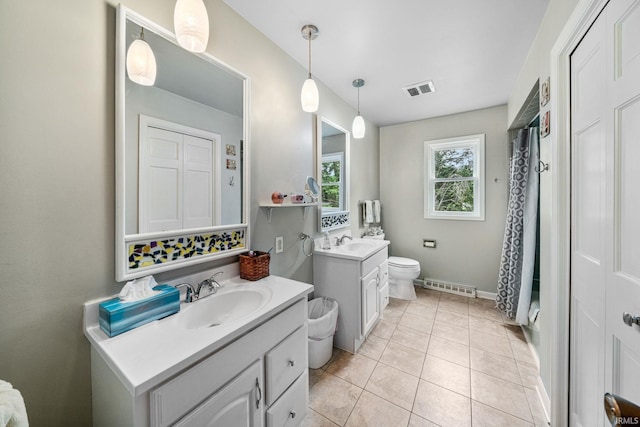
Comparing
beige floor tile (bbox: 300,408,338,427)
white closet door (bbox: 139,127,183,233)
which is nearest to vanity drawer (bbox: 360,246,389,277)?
beige floor tile (bbox: 300,408,338,427)

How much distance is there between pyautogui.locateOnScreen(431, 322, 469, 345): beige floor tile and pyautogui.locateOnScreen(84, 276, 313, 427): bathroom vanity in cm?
153

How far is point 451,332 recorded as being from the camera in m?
2.22

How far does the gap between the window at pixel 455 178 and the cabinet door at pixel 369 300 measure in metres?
1.57

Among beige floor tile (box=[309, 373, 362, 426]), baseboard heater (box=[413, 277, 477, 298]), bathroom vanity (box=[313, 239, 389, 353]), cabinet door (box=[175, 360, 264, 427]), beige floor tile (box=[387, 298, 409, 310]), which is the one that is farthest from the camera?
baseboard heater (box=[413, 277, 477, 298])

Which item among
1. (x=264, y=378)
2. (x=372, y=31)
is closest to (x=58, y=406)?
(x=264, y=378)

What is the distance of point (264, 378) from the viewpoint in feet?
3.36

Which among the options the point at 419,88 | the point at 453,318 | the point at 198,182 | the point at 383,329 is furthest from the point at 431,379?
the point at 419,88

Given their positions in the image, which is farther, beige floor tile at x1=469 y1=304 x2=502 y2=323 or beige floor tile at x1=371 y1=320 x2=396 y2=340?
beige floor tile at x1=469 y1=304 x2=502 y2=323

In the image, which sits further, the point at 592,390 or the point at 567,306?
the point at 567,306

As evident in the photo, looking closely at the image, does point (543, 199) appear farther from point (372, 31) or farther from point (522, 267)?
point (372, 31)

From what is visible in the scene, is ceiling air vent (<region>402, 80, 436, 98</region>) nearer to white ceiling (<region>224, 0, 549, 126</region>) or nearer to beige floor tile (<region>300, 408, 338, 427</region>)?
white ceiling (<region>224, 0, 549, 126</region>)

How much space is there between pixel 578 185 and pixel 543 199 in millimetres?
521

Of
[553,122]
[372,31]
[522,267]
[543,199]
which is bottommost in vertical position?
[522,267]

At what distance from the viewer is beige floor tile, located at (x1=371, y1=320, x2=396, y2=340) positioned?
219cm
